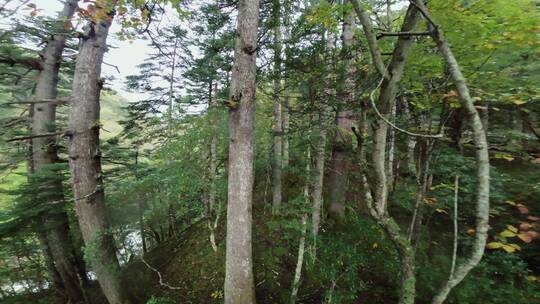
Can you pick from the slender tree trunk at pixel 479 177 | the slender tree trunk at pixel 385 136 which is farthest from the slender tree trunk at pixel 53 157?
the slender tree trunk at pixel 479 177

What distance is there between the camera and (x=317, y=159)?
5.44m

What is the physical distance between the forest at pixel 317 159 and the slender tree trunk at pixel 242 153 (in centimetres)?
2

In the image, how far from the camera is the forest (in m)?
2.71

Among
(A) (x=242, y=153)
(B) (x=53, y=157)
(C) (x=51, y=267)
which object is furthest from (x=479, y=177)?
(C) (x=51, y=267)

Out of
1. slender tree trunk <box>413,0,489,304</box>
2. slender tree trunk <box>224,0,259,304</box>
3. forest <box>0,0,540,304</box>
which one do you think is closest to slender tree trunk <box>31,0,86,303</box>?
forest <box>0,0,540,304</box>

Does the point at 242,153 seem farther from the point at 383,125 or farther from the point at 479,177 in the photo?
the point at 479,177

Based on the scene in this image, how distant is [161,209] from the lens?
8586 mm

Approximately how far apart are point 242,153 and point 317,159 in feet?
6.93

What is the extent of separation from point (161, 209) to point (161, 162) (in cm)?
353

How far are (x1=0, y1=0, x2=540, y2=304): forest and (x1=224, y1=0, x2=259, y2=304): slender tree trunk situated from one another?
23 mm

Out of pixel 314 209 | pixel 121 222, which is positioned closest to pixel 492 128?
pixel 314 209

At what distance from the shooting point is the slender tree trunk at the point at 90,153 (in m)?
4.83

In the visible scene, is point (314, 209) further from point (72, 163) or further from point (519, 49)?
point (72, 163)

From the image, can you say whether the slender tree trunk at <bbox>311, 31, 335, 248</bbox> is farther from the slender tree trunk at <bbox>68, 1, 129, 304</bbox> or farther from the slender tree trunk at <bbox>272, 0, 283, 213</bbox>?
the slender tree trunk at <bbox>68, 1, 129, 304</bbox>
